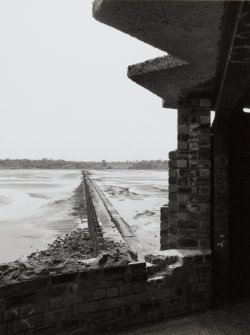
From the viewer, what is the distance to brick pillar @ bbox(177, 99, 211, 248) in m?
4.39

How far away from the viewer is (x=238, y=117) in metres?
4.72

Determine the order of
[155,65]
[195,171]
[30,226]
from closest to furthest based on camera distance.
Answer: [155,65] < [195,171] < [30,226]

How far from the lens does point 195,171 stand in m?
4.43

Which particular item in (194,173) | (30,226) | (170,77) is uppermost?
(170,77)

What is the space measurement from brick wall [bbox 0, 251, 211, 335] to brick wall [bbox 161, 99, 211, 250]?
0.28m

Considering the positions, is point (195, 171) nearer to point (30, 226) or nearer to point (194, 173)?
point (194, 173)

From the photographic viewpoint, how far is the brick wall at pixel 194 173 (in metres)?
4.39

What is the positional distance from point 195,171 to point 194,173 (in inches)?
1.0

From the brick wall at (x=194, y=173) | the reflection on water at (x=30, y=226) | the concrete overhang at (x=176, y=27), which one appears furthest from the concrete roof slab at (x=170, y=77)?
the reflection on water at (x=30, y=226)

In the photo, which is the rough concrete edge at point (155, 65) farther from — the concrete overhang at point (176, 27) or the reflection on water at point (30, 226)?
the reflection on water at point (30, 226)

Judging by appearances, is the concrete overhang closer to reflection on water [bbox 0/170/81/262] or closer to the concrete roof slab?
the concrete roof slab

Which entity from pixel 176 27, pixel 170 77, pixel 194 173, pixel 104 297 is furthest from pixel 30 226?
pixel 176 27

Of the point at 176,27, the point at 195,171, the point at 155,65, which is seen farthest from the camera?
the point at 195,171

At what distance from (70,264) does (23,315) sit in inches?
25.2
